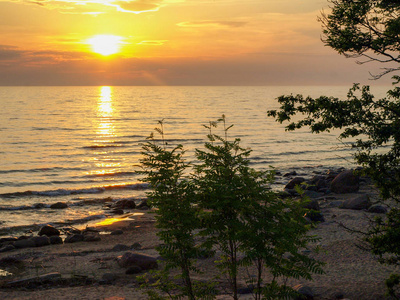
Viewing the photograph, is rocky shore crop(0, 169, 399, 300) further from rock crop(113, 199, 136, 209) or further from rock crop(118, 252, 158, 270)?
rock crop(113, 199, 136, 209)

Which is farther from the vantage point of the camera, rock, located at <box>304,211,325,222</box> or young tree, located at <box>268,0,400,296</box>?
rock, located at <box>304,211,325,222</box>

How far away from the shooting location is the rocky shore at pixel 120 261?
41.4ft

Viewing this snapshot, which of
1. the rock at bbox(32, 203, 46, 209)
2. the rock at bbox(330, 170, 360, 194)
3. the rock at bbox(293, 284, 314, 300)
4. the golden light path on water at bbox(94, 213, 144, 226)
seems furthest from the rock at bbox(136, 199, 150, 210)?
the rock at bbox(293, 284, 314, 300)

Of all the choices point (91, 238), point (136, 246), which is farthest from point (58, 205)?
point (136, 246)

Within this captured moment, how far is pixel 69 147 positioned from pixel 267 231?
4821 cm

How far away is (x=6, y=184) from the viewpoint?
3428 cm

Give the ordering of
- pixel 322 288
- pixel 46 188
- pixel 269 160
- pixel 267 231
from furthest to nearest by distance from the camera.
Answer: pixel 269 160 → pixel 46 188 → pixel 322 288 → pixel 267 231

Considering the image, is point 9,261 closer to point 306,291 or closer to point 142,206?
point 306,291

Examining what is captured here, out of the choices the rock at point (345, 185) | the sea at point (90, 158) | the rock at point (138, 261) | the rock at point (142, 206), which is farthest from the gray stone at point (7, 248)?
the rock at point (345, 185)

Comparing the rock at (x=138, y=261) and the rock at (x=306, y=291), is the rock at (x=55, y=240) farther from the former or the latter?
the rock at (x=306, y=291)

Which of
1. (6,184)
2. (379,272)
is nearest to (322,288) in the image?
(379,272)

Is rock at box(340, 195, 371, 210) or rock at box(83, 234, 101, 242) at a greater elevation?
rock at box(340, 195, 371, 210)

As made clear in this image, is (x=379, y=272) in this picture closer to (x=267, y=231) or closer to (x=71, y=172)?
(x=267, y=231)

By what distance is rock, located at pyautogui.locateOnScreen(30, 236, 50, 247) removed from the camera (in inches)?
768
